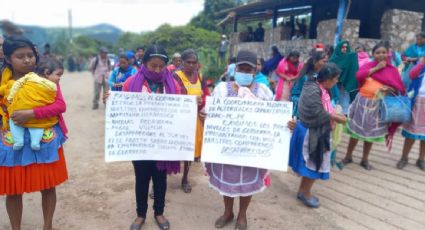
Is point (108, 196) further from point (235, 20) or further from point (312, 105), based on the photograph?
point (235, 20)

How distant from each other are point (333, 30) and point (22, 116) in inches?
311

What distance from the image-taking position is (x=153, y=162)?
3.16 m

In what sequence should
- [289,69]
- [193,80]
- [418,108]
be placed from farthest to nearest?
[289,69]
[418,108]
[193,80]

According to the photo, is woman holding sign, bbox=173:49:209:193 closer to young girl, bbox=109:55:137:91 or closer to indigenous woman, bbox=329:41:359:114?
young girl, bbox=109:55:137:91

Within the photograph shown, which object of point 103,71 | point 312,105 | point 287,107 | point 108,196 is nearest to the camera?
point 287,107

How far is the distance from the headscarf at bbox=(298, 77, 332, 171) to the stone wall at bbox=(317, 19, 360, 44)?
5.53 meters

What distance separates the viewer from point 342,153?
5793mm

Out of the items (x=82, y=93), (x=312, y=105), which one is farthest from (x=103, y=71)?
(x=312, y=105)

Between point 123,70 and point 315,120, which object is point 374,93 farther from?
point 123,70

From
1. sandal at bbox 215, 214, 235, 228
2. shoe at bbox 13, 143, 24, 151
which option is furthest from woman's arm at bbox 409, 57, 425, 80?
shoe at bbox 13, 143, 24, 151

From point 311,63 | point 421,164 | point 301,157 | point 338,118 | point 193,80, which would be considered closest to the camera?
point 338,118

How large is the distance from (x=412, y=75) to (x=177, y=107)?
3651 mm

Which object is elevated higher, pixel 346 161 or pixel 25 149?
pixel 25 149

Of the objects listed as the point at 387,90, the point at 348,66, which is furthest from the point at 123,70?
the point at 387,90
